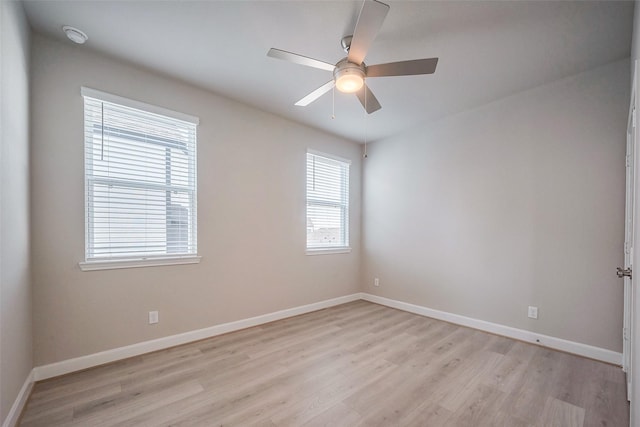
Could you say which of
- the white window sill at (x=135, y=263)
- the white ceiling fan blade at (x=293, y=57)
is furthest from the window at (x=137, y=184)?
the white ceiling fan blade at (x=293, y=57)

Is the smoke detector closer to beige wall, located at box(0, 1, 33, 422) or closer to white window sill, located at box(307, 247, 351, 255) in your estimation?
beige wall, located at box(0, 1, 33, 422)

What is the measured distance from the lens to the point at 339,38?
2.26m

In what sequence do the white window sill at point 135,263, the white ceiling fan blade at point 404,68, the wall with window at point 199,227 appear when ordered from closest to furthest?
the white ceiling fan blade at point 404,68
the wall with window at point 199,227
the white window sill at point 135,263

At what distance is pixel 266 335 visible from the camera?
3229 millimetres

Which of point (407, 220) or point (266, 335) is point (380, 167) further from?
point (266, 335)

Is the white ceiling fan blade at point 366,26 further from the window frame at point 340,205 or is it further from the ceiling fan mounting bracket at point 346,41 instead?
the window frame at point 340,205

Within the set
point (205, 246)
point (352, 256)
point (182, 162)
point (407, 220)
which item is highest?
point (182, 162)

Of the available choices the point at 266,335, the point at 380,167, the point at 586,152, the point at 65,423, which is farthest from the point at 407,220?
the point at 65,423

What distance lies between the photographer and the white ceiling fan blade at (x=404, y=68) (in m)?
1.93

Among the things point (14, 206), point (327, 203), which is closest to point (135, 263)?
point (14, 206)

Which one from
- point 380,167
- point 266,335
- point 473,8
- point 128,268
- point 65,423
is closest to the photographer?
point 65,423

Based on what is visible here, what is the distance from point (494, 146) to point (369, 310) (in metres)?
2.75

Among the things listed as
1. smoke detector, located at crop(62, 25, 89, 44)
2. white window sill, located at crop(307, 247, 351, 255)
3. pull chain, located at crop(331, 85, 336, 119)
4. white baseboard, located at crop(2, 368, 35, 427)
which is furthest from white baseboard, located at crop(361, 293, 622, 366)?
smoke detector, located at crop(62, 25, 89, 44)

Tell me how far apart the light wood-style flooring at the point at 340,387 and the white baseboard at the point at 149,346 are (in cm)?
8
